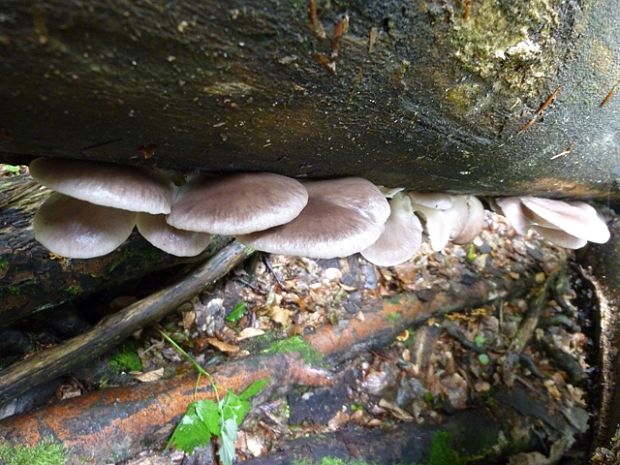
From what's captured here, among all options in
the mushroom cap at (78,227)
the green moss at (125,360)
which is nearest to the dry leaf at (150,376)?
the green moss at (125,360)

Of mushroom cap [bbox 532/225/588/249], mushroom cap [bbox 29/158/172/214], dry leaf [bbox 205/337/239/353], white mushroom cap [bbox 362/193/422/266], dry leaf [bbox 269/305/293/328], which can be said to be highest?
mushroom cap [bbox 29/158/172/214]

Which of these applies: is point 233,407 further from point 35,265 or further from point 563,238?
point 563,238

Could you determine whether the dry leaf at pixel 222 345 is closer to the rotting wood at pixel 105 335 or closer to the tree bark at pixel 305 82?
the rotting wood at pixel 105 335

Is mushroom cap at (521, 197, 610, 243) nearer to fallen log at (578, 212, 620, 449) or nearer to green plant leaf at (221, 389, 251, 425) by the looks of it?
fallen log at (578, 212, 620, 449)

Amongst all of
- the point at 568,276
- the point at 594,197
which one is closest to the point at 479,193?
the point at 594,197

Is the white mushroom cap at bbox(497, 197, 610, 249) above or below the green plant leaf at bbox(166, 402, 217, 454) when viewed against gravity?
above

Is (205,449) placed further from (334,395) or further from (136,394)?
(334,395)

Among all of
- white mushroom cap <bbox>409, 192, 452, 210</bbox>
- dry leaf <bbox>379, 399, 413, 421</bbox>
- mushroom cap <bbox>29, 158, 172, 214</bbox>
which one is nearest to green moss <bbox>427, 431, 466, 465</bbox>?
dry leaf <bbox>379, 399, 413, 421</bbox>
